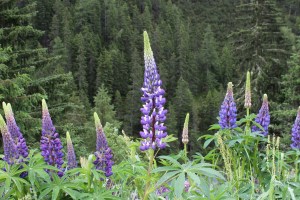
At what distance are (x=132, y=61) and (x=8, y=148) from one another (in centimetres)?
7868

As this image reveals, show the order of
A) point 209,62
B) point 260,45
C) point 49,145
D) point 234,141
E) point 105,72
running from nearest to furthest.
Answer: point 49,145, point 234,141, point 260,45, point 105,72, point 209,62

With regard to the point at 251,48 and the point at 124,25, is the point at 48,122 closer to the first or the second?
the point at 251,48

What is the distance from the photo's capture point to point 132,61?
266ft

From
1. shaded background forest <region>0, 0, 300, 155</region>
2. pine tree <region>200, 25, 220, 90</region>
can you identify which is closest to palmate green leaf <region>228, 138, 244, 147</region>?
shaded background forest <region>0, 0, 300, 155</region>

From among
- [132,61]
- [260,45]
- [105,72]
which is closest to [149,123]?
[260,45]

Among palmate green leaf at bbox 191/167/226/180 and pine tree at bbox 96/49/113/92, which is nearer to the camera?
palmate green leaf at bbox 191/167/226/180

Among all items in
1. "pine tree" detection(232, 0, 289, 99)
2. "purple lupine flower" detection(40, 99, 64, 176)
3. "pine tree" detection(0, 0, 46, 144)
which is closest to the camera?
"purple lupine flower" detection(40, 99, 64, 176)

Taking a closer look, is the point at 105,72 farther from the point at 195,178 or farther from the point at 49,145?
the point at 195,178

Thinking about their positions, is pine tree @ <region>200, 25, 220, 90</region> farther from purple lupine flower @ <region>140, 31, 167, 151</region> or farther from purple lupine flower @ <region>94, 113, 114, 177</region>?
purple lupine flower @ <region>140, 31, 167, 151</region>

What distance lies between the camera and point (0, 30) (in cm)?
1406

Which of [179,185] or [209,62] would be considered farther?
[209,62]

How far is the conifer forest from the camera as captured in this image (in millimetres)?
2723

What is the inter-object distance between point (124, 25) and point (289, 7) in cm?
5682

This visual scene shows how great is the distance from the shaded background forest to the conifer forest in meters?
0.09
